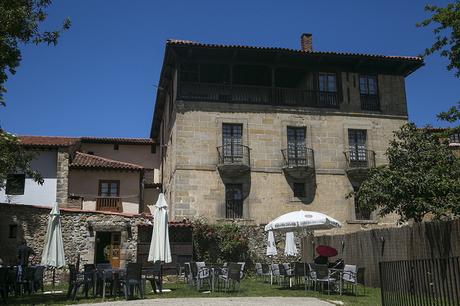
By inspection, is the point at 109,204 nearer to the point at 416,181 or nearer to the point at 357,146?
the point at 357,146

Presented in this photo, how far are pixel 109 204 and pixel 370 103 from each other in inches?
637

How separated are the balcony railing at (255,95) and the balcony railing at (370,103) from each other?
1.59m

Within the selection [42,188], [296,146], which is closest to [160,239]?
[296,146]

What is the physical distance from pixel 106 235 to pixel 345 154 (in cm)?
1307

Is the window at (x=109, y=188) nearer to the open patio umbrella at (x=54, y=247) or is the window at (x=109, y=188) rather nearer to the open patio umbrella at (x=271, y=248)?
the open patio umbrella at (x=271, y=248)

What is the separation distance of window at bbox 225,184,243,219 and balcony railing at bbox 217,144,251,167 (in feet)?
4.02

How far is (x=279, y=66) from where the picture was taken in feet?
88.3

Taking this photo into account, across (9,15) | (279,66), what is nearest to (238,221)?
(279,66)

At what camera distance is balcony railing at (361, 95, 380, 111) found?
27562 mm

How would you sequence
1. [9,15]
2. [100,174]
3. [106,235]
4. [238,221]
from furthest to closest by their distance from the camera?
[100,174] < [238,221] < [106,235] < [9,15]

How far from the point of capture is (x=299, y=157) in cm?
2612

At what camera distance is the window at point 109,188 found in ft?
96.9

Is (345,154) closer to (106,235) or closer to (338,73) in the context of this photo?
(338,73)

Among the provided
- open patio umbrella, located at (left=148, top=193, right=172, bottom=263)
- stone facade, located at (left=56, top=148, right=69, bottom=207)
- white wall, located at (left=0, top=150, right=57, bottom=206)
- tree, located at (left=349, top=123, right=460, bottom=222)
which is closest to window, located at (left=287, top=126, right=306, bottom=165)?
tree, located at (left=349, top=123, right=460, bottom=222)
